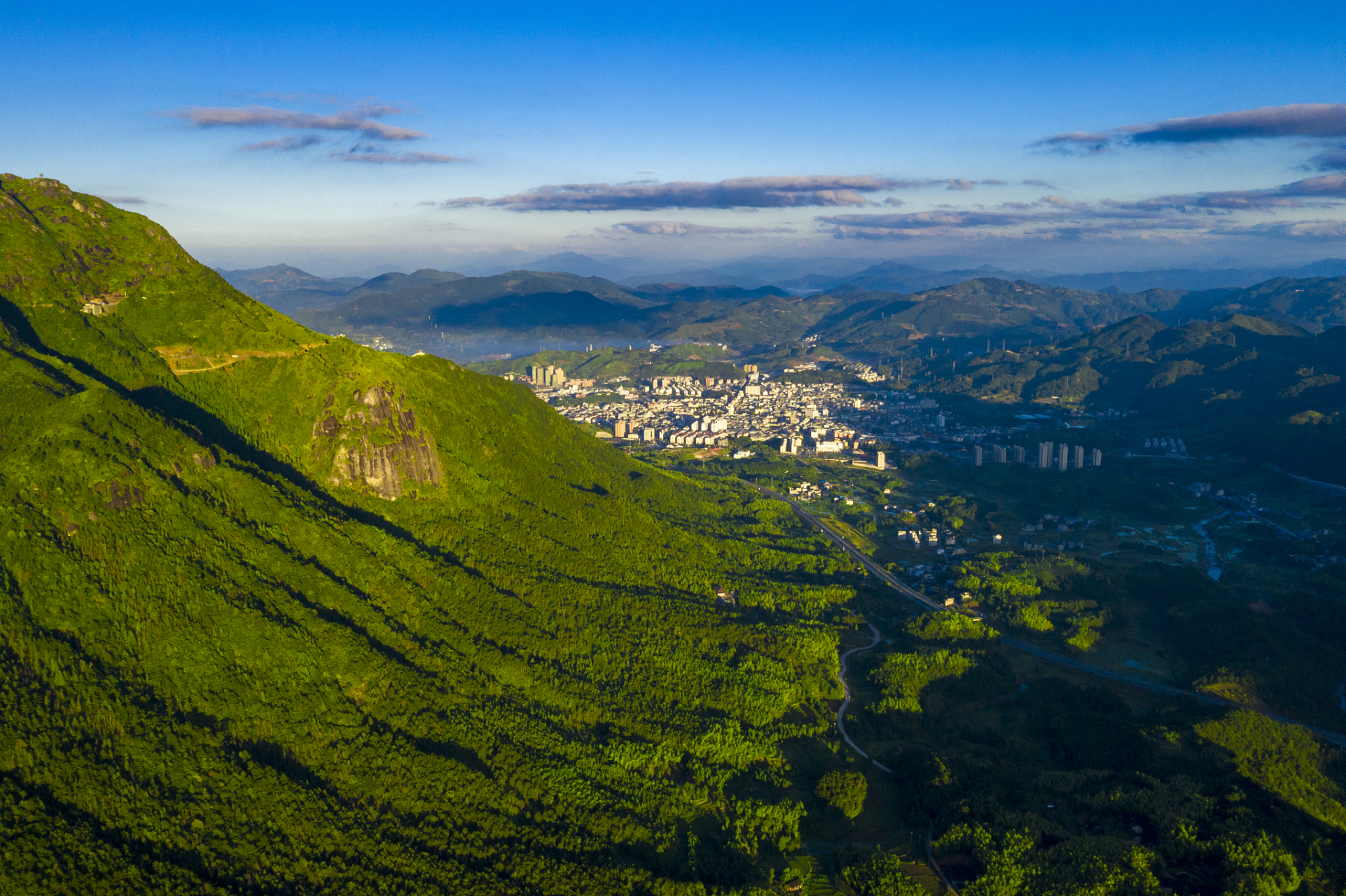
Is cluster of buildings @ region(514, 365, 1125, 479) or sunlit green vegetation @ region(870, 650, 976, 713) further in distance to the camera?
cluster of buildings @ region(514, 365, 1125, 479)

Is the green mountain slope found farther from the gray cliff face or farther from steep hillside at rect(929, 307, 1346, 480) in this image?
steep hillside at rect(929, 307, 1346, 480)

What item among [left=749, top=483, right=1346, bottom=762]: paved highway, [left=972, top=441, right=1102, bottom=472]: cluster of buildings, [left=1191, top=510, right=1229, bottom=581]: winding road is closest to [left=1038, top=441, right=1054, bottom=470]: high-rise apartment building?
[left=972, top=441, right=1102, bottom=472]: cluster of buildings

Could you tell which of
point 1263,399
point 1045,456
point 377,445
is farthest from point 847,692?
point 1263,399

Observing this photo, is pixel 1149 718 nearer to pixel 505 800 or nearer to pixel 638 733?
pixel 638 733

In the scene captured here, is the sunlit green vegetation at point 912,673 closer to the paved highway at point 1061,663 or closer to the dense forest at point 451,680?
the dense forest at point 451,680

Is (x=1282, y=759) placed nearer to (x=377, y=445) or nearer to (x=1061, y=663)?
(x=1061, y=663)

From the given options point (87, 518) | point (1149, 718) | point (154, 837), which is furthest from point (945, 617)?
point (87, 518)
